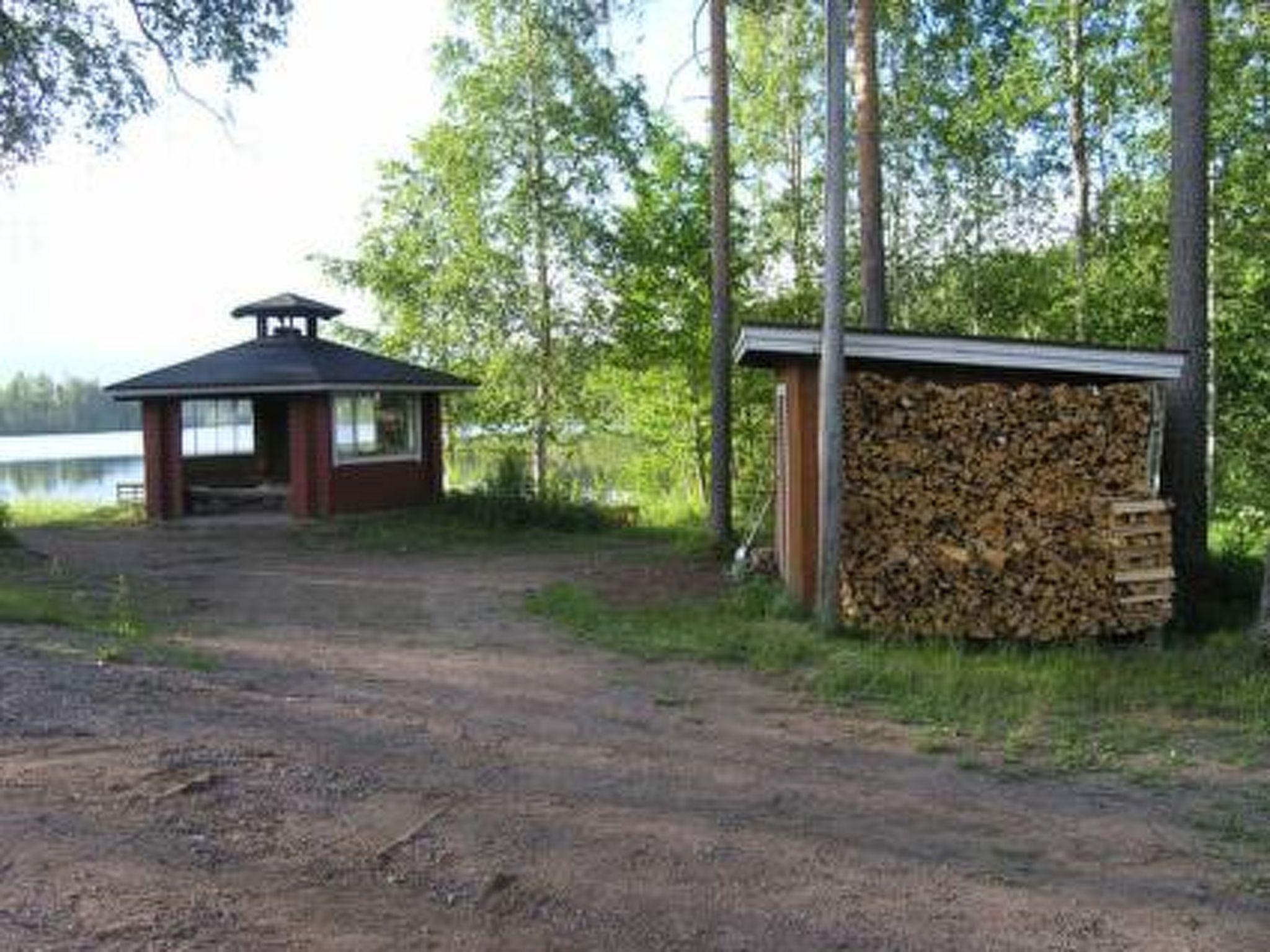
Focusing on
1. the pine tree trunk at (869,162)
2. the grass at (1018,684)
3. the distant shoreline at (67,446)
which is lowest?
the grass at (1018,684)

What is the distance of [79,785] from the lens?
5324mm

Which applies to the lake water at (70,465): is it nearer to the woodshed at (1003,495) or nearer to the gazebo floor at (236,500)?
the gazebo floor at (236,500)

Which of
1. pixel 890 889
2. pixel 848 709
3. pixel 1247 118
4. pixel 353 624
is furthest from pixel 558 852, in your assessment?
pixel 1247 118

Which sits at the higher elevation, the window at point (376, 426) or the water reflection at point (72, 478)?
the window at point (376, 426)

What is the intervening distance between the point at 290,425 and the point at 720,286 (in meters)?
7.89

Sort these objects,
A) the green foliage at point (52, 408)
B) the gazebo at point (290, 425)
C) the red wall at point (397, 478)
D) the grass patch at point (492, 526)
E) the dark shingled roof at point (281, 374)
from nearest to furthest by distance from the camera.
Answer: the grass patch at point (492, 526), the dark shingled roof at point (281, 374), the gazebo at point (290, 425), the red wall at point (397, 478), the green foliage at point (52, 408)

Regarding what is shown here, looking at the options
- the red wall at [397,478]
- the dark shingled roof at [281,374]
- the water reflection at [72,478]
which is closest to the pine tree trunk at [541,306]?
the red wall at [397,478]

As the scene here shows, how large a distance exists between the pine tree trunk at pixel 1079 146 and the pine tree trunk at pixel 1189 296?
10.1 meters

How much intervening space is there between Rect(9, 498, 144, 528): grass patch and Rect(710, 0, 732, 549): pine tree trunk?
9925 millimetres

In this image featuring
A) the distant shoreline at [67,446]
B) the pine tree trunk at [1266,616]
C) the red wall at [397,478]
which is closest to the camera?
the pine tree trunk at [1266,616]

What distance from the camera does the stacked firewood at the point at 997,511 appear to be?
412 inches

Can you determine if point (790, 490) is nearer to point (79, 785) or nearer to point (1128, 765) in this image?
point (1128, 765)

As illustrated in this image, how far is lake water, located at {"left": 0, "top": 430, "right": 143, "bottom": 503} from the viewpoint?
105 ft

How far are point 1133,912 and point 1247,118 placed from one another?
18.4 meters
